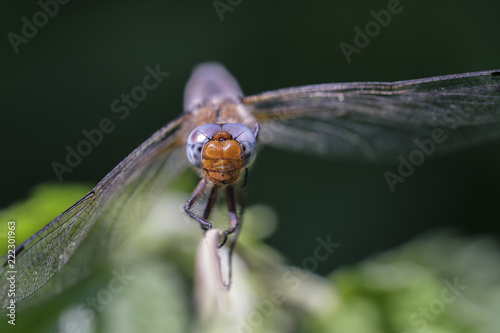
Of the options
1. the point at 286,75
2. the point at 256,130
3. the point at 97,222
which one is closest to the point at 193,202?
the point at 256,130

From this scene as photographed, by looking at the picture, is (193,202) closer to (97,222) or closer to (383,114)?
(97,222)

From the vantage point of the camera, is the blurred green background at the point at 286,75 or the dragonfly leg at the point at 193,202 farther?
the blurred green background at the point at 286,75

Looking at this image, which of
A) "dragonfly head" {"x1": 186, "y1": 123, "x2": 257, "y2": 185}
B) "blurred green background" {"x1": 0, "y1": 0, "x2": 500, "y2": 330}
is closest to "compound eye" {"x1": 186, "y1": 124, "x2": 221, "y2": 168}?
"dragonfly head" {"x1": 186, "y1": 123, "x2": 257, "y2": 185}

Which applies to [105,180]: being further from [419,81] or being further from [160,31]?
[160,31]

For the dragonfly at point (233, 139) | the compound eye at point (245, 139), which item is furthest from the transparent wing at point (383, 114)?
the compound eye at point (245, 139)

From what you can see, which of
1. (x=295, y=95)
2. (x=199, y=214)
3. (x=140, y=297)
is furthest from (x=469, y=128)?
(x=140, y=297)

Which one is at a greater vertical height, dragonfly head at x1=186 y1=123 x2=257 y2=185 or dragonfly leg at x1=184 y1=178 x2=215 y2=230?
dragonfly head at x1=186 y1=123 x2=257 y2=185

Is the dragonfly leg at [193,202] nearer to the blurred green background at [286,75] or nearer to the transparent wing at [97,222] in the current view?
the transparent wing at [97,222]

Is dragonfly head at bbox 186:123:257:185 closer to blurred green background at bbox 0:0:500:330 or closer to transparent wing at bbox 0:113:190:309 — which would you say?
transparent wing at bbox 0:113:190:309
